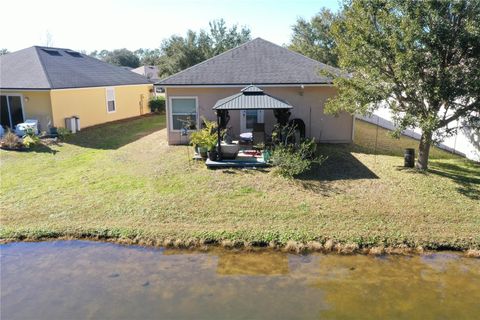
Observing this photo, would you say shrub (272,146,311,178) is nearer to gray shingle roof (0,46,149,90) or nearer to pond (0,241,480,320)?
pond (0,241,480,320)

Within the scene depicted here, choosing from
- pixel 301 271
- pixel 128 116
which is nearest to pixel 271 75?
pixel 301 271

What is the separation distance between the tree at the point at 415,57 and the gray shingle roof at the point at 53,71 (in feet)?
44.3

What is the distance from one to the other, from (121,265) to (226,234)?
7.85 ft

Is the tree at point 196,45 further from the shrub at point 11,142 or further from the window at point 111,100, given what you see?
the shrub at point 11,142

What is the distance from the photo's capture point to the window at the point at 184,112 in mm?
16078

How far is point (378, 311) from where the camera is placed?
6496 mm

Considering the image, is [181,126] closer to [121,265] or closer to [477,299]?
[121,265]

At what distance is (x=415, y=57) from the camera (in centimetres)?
1073

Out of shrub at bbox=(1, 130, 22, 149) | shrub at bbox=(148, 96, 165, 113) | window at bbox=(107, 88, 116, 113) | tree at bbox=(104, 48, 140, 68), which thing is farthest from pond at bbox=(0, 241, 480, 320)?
tree at bbox=(104, 48, 140, 68)

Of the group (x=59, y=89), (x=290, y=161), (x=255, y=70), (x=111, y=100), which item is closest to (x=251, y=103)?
(x=290, y=161)

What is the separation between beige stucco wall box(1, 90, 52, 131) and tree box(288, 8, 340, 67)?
2223 centimetres

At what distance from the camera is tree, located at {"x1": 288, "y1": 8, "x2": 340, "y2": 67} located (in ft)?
110

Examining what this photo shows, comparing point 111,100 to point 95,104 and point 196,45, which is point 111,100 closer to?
point 95,104

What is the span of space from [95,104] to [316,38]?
22.3 m
